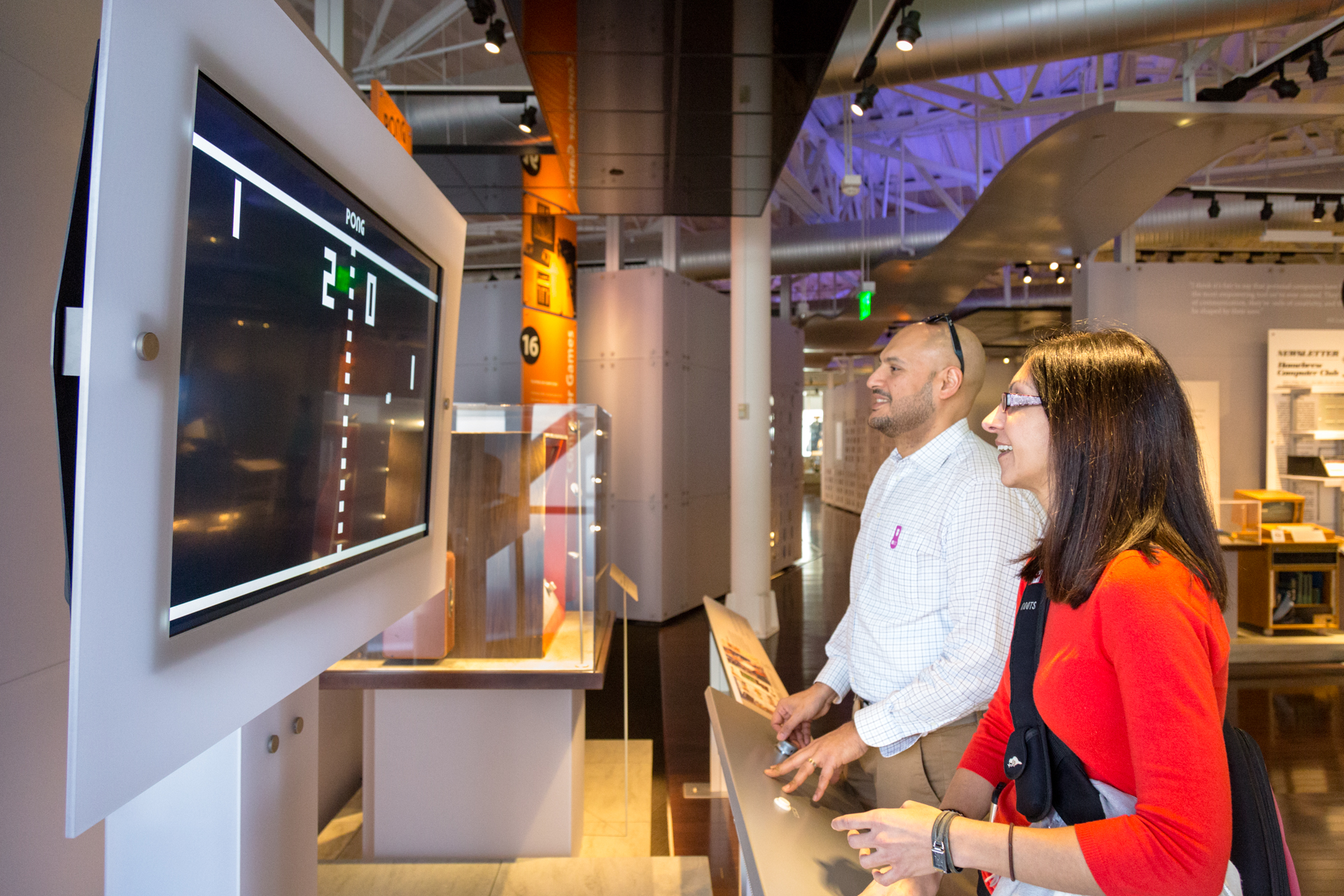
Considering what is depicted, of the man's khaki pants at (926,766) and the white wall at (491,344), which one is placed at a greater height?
the white wall at (491,344)

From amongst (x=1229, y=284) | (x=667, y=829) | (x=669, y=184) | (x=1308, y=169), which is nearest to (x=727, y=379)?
(x=669, y=184)

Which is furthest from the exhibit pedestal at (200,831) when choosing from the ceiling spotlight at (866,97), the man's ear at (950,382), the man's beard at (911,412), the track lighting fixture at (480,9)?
the ceiling spotlight at (866,97)

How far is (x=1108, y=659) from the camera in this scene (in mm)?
Answer: 925

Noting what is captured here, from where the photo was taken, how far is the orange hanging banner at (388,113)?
1.44 meters

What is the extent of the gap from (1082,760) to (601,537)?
1.83 m

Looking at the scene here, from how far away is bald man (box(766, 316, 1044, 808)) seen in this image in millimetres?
1557

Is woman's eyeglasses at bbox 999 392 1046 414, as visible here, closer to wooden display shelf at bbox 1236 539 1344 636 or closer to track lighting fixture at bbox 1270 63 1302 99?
track lighting fixture at bbox 1270 63 1302 99

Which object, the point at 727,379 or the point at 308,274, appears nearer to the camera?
the point at 308,274

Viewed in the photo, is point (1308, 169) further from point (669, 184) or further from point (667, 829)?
point (667, 829)

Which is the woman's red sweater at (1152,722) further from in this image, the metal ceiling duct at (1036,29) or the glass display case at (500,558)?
the metal ceiling duct at (1036,29)

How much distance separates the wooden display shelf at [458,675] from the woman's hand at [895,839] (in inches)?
55.1

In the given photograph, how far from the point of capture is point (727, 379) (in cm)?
790

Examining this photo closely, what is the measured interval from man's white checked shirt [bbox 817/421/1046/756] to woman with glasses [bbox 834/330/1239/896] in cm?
43

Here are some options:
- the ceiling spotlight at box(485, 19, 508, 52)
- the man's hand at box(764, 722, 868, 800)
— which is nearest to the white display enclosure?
the man's hand at box(764, 722, 868, 800)
